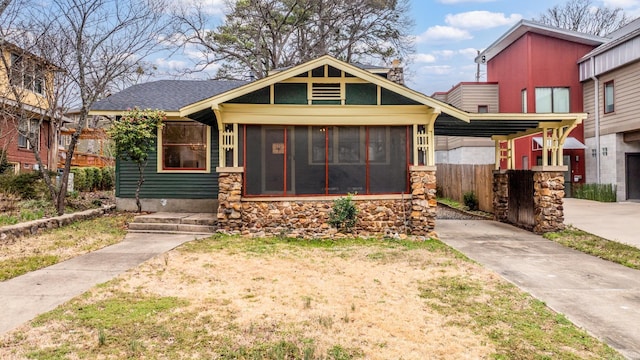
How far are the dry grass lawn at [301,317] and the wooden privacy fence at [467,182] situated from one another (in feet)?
25.0

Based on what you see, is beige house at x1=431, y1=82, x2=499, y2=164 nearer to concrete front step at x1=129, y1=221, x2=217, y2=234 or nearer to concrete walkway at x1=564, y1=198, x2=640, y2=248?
concrete walkway at x1=564, y1=198, x2=640, y2=248

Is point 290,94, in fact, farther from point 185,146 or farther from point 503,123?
point 503,123

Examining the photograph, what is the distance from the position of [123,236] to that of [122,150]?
2629mm

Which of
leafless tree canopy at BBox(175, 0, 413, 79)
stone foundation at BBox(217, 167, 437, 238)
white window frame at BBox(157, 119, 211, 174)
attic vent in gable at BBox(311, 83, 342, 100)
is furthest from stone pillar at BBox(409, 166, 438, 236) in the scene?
leafless tree canopy at BBox(175, 0, 413, 79)

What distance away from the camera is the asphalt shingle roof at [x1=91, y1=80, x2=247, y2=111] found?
10.7 m

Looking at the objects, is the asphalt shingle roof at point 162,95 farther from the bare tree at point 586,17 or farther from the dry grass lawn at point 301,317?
the bare tree at point 586,17

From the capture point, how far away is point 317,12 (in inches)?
797

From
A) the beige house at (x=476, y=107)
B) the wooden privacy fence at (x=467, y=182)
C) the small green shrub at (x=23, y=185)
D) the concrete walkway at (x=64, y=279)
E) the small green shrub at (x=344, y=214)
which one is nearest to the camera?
the concrete walkway at (x=64, y=279)

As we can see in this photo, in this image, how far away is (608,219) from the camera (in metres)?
10.4

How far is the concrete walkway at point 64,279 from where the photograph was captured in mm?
3914

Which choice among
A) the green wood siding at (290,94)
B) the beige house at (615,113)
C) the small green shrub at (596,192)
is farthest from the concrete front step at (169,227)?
the beige house at (615,113)

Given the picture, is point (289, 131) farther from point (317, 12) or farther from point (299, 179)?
point (317, 12)

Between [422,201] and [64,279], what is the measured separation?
6.82 metres

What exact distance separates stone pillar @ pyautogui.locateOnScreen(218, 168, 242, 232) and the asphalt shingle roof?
3577 mm
